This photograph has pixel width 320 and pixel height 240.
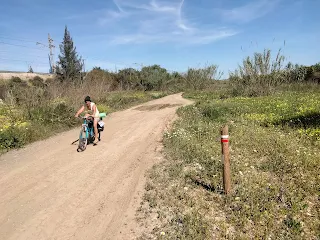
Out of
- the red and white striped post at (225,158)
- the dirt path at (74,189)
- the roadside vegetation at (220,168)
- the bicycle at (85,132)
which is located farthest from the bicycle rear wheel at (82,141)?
the red and white striped post at (225,158)

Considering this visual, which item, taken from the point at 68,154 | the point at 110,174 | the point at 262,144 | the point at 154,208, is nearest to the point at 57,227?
the point at 154,208

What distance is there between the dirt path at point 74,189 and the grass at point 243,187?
21.4 inches

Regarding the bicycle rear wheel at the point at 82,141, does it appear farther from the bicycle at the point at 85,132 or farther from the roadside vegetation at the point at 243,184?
the roadside vegetation at the point at 243,184

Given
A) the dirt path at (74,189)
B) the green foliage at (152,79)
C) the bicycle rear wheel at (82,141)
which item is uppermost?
the green foliage at (152,79)

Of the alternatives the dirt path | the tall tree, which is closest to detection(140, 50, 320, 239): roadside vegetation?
the dirt path

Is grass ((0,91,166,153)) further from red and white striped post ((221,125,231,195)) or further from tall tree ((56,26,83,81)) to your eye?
tall tree ((56,26,83,81))

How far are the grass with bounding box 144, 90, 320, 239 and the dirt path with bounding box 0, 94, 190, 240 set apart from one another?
0.54 m

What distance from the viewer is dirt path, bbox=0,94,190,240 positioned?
4.31m

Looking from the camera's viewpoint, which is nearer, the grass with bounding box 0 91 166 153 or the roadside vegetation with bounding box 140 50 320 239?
the roadside vegetation with bounding box 140 50 320 239

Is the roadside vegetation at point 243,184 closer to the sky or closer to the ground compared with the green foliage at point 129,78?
closer to the ground

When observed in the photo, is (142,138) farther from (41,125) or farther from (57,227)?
(57,227)

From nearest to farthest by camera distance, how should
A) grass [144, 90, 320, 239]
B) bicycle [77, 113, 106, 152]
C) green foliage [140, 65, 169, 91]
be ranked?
grass [144, 90, 320, 239], bicycle [77, 113, 106, 152], green foliage [140, 65, 169, 91]

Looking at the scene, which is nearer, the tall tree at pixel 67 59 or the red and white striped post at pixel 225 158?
the red and white striped post at pixel 225 158

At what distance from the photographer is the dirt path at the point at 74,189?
4312 millimetres
